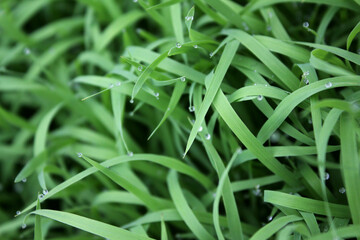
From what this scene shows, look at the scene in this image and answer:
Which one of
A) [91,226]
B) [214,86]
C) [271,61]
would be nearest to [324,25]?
[271,61]

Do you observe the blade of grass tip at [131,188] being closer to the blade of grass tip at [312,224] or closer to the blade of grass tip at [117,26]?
the blade of grass tip at [312,224]

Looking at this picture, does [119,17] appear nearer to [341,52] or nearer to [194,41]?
[194,41]

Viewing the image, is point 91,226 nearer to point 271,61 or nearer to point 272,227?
point 272,227

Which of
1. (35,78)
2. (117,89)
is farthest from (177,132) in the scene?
(35,78)

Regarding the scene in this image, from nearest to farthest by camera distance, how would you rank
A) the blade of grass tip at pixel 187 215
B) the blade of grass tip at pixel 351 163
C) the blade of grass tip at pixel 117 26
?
the blade of grass tip at pixel 351 163
the blade of grass tip at pixel 187 215
the blade of grass tip at pixel 117 26

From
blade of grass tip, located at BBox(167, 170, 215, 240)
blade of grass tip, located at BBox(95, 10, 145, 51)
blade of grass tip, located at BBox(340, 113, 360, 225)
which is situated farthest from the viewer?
blade of grass tip, located at BBox(95, 10, 145, 51)

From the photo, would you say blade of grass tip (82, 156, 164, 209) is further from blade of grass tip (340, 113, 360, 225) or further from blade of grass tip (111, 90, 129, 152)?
blade of grass tip (340, 113, 360, 225)

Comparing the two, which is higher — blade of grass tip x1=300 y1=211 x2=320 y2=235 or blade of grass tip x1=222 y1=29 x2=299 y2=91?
blade of grass tip x1=222 y1=29 x2=299 y2=91

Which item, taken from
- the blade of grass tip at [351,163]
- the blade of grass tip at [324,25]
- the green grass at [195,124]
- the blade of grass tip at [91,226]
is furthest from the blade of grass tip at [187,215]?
the blade of grass tip at [324,25]

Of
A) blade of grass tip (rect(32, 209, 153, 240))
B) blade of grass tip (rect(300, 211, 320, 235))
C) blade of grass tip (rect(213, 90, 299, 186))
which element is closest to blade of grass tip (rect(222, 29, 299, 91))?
blade of grass tip (rect(213, 90, 299, 186))
